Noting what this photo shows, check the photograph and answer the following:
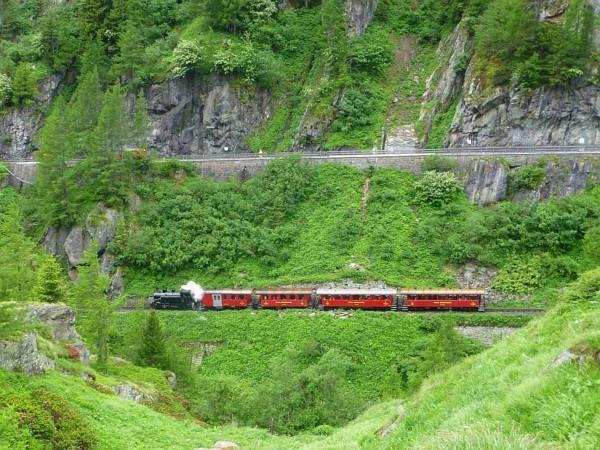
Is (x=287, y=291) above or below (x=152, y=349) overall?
above

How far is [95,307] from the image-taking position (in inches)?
1089

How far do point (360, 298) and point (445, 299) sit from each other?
5009mm

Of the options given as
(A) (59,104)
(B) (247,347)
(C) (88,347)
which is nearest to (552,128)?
(B) (247,347)

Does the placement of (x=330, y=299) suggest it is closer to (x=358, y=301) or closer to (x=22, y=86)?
(x=358, y=301)

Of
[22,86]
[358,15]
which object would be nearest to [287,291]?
[358,15]

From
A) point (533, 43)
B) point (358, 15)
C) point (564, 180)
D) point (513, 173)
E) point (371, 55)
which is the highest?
point (358, 15)

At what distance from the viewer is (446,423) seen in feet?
34.0

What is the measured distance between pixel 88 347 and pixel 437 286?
21.2 metres

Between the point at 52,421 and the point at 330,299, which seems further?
the point at 330,299

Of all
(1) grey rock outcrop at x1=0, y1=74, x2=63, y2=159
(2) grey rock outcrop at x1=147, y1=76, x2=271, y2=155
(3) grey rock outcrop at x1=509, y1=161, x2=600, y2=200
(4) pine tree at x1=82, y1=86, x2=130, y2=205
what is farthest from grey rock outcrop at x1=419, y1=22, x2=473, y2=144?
(1) grey rock outcrop at x1=0, y1=74, x2=63, y2=159

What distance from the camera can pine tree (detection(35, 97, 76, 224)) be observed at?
151ft

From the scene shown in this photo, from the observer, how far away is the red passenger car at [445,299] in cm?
3675

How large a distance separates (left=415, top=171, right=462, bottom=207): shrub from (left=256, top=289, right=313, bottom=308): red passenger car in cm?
1155

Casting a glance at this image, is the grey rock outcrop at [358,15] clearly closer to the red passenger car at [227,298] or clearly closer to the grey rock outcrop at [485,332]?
the red passenger car at [227,298]
